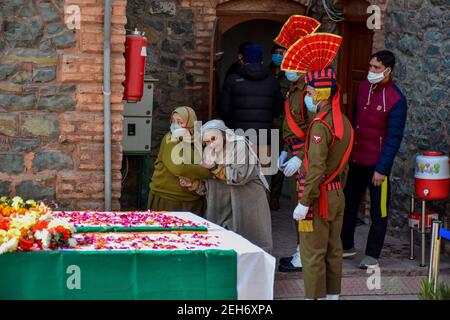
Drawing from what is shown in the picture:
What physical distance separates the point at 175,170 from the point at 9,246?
2.40 meters

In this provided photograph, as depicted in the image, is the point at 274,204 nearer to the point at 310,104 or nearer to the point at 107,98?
the point at 107,98

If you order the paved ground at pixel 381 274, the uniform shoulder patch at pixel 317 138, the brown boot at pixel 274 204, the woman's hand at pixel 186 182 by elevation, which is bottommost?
the paved ground at pixel 381 274

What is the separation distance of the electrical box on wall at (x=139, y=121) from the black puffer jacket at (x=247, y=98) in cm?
68

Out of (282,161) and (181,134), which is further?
(282,161)

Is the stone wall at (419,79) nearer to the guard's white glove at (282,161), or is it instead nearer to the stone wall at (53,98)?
the guard's white glove at (282,161)

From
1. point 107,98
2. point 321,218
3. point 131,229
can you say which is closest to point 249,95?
point 107,98

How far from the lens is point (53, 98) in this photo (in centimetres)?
823

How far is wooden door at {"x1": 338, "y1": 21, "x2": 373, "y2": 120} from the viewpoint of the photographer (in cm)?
1105

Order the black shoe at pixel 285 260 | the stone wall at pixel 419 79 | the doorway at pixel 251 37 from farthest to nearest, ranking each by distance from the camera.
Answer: the doorway at pixel 251 37, the stone wall at pixel 419 79, the black shoe at pixel 285 260

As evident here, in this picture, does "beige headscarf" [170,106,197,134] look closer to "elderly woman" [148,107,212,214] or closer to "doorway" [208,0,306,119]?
"elderly woman" [148,107,212,214]

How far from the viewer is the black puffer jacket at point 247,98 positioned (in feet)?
33.4

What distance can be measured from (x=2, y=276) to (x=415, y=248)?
15.6 ft

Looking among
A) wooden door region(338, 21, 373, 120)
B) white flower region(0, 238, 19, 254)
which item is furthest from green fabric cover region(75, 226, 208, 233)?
wooden door region(338, 21, 373, 120)

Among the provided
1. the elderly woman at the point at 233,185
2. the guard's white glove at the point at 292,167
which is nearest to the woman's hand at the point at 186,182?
the elderly woman at the point at 233,185
